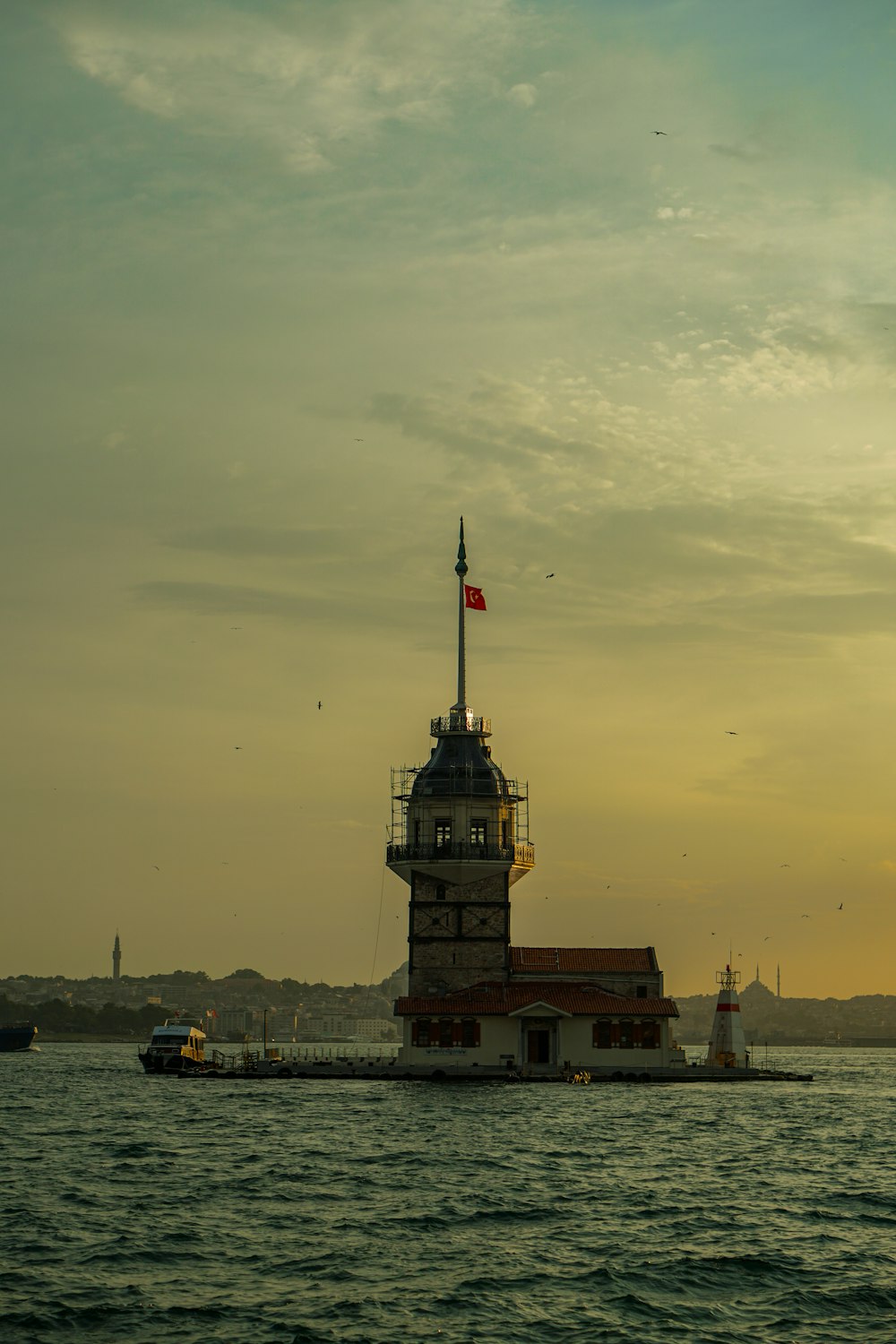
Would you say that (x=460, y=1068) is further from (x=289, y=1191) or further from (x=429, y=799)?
(x=289, y=1191)

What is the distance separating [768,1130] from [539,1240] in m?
30.4

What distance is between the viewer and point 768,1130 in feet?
214

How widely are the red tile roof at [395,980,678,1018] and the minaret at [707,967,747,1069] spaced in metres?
7.85

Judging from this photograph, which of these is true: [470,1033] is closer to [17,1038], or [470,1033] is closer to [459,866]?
[459,866]

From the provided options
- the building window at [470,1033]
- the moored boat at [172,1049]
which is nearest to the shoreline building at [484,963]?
the building window at [470,1033]

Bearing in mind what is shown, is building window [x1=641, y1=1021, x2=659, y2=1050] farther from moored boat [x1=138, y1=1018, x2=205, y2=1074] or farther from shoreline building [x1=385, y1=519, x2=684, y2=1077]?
moored boat [x1=138, y1=1018, x2=205, y2=1074]

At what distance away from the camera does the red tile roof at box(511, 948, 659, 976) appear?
9762 centimetres

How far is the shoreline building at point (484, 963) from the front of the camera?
9206cm

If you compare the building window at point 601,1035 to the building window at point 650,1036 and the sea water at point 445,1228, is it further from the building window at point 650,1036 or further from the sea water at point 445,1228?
the sea water at point 445,1228

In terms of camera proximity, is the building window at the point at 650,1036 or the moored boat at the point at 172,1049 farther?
the moored boat at the point at 172,1049

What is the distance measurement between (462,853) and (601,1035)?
1282cm

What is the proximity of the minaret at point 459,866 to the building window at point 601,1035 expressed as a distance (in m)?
6.84

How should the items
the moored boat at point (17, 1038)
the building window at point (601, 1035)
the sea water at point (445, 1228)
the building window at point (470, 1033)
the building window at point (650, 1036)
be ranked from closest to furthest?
1. the sea water at point (445, 1228)
2. the building window at point (470, 1033)
3. the building window at point (601, 1035)
4. the building window at point (650, 1036)
5. the moored boat at point (17, 1038)

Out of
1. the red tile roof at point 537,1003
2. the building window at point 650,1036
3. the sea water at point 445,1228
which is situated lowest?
the sea water at point 445,1228
